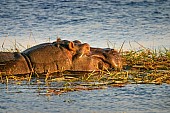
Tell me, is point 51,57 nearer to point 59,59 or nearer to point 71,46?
point 59,59

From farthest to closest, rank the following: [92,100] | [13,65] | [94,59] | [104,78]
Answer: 1. [94,59]
2. [13,65]
3. [104,78]
4. [92,100]

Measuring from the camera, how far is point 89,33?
42.1ft

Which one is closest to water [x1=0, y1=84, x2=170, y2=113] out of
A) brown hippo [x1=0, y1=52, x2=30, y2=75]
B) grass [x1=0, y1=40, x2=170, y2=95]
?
grass [x1=0, y1=40, x2=170, y2=95]

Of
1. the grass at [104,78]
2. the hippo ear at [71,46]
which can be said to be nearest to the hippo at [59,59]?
the hippo ear at [71,46]

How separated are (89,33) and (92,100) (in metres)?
5.38

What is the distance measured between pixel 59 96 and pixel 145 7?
28.1ft

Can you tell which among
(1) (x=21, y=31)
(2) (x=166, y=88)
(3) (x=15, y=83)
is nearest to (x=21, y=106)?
(3) (x=15, y=83)

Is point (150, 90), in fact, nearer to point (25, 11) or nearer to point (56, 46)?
point (56, 46)

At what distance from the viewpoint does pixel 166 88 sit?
322 inches

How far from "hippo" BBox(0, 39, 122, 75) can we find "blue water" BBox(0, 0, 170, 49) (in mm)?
1418

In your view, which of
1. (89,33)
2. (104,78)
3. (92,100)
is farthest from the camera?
(89,33)

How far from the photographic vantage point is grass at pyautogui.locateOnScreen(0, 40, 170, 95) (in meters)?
8.38

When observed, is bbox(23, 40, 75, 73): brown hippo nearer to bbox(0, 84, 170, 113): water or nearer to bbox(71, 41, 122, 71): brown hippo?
bbox(71, 41, 122, 71): brown hippo

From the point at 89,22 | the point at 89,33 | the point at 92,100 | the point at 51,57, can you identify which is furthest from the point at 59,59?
the point at 89,22
